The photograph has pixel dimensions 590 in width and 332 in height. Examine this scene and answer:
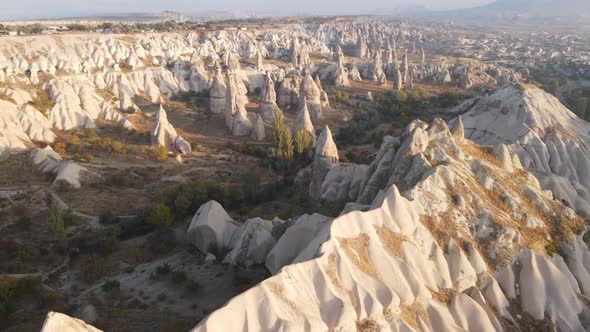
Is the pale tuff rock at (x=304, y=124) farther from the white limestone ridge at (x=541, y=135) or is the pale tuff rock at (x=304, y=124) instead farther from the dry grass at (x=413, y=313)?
the dry grass at (x=413, y=313)

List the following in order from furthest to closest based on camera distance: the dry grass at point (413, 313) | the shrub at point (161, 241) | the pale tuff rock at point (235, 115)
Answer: the pale tuff rock at point (235, 115) → the shrub at point (161, 241) → the dry grass at point (413, 313)

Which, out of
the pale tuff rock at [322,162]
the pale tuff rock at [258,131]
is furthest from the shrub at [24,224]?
the pale tuff rock at [258,131]

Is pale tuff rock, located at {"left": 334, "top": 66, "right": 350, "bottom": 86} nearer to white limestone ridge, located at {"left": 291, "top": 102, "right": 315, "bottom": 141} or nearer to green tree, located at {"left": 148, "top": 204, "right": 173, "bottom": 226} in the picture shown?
white limestone ridge, located at {"left": 291, "top": 102, "right": 315, "bottom": 141}

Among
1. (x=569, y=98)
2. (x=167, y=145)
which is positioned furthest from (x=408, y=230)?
(x=569, y=98)

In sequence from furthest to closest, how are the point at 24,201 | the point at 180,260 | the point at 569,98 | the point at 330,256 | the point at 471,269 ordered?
1. the point at 569,98
2. the point at 24,201
3. the point at 180,260
4. the point at 471,269
5. the point at 330,256

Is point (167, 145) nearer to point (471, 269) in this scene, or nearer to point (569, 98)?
point (471, 269)

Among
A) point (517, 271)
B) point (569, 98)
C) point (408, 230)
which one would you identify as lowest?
point (569, 98)
